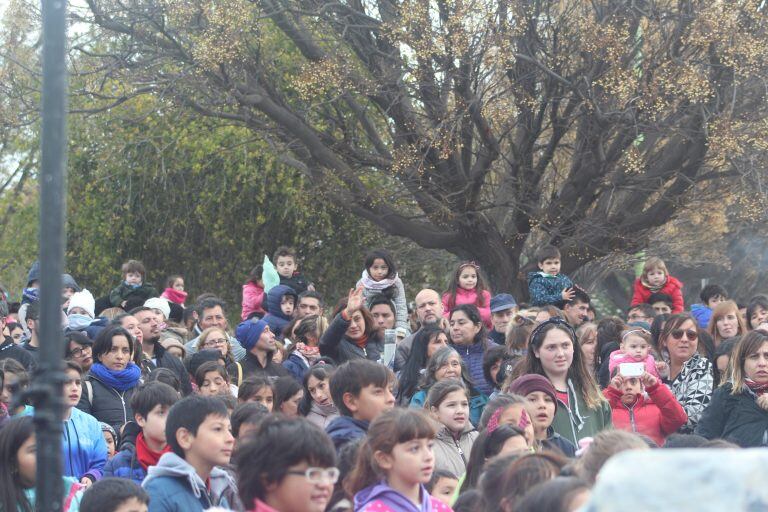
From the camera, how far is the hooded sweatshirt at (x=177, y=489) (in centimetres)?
513

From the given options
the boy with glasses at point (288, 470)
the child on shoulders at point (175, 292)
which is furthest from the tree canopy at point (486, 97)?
the boy with glasses at point (288, 470)

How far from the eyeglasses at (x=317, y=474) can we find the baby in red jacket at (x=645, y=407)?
3857mm

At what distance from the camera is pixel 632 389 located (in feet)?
24.7

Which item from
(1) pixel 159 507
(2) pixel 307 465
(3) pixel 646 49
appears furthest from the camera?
(3) pixel 646 49

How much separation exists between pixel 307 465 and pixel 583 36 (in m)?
10.2

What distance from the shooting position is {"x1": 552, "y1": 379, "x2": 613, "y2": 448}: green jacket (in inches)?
273

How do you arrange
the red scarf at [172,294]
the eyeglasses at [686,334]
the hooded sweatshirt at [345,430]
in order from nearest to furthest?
the hooded sweatshirt at [345,430] < the eyeglasses at [686,334] < the red scarf at [172,294]

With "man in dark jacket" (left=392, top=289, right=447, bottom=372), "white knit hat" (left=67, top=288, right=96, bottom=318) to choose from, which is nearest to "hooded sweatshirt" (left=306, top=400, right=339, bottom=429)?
"man in dark jacket" (left=392, top=289, right=447, bottom=372)

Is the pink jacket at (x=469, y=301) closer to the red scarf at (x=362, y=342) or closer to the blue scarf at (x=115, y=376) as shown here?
the red scarf at (x=362, y=342)

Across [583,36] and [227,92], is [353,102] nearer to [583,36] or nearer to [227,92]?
[227,92]

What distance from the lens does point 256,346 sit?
9.83 m

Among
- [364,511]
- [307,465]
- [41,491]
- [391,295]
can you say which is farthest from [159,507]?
[391,295]

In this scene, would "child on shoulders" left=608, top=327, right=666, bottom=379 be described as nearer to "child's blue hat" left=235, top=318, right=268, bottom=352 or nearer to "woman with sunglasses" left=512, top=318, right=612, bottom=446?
"woman with sunglasses" left=512, top=318, right=612, bottom=446

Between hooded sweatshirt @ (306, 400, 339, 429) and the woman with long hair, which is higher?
the woman with long hair
